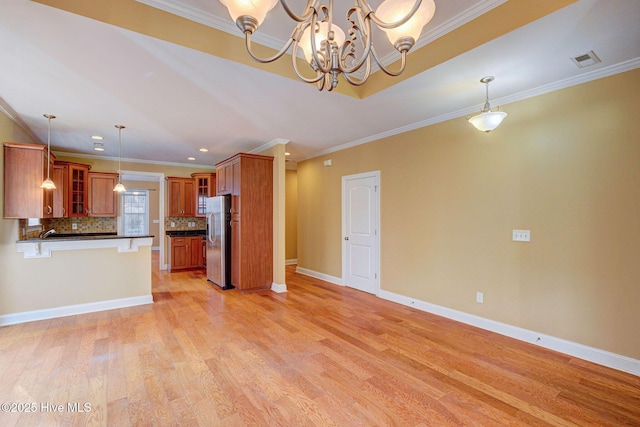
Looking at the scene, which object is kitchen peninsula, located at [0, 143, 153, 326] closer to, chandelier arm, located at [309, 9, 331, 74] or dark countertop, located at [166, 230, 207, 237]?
dark countertop, located at [166, 230, 207, 237]

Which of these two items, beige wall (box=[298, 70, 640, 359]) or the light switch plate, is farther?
the light switch plate

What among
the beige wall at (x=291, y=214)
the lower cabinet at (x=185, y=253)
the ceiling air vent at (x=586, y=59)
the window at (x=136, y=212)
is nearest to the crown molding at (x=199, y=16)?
the ceiling air vent at (x=586, y=59)

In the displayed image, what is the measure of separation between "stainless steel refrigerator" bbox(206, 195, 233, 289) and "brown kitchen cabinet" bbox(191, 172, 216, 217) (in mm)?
1872

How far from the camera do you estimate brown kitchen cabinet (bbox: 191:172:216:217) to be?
7160 mm

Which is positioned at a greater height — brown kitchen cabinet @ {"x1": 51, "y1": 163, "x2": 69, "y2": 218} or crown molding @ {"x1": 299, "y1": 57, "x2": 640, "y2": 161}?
crown molding @ {"x1": 299, "y1": 57, "x2": 640, "y2": 161}

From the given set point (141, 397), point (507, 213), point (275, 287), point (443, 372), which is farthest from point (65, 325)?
point (507, 213)

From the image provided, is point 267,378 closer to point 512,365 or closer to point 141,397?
point 141,397

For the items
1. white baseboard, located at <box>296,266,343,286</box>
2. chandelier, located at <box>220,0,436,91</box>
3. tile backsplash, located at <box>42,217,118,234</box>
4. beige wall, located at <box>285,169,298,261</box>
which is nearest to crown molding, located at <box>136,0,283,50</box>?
chandelier, located at <box>220,0,436,91</box>

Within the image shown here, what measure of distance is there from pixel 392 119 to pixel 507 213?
6.08 ft

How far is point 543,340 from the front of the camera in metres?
3.01

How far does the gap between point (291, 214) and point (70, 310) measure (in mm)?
4529

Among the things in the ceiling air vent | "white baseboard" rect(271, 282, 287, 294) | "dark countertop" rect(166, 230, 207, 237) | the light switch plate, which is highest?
the ceiling air vent

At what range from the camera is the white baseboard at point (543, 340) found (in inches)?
101

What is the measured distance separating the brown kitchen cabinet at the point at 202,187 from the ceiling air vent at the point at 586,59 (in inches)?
266
